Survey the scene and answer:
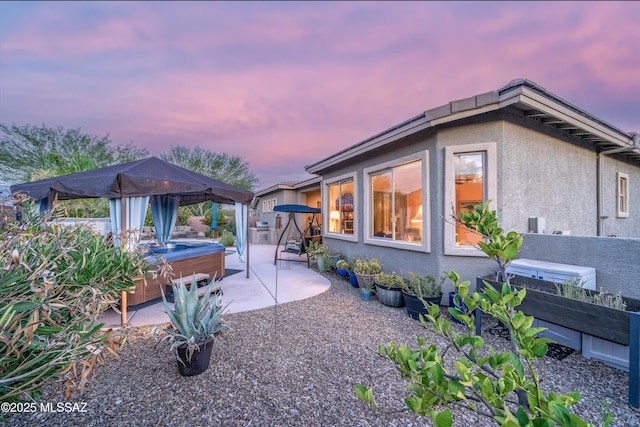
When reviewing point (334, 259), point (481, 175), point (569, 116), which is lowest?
point (334, 259)

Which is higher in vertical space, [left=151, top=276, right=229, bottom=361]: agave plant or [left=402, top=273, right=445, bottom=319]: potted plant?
[left=151, top=276, right=229, bottom=361]: agave plant

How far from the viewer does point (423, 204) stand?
5.35 meters

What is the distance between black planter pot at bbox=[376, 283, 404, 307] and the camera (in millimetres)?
5094

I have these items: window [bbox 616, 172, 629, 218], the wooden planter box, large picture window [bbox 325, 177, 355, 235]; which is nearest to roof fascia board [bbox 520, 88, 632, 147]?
window [bbox 616, 172, 629, 218]

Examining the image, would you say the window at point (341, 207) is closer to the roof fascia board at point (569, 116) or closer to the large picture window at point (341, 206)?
the large picture window at point (341, 206)

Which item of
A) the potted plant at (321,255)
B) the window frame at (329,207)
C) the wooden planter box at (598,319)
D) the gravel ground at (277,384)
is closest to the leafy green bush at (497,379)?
the gravel ground at (277,384)

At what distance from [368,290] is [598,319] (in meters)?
3.47

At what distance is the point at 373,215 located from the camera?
7062mm

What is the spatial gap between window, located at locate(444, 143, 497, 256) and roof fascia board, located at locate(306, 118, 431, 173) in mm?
703

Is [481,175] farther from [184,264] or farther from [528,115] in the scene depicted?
[184,264]

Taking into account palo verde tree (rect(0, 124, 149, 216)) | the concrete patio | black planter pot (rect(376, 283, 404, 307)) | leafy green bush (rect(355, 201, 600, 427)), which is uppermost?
palo verde tree (rect(0, 124, 149, 216))

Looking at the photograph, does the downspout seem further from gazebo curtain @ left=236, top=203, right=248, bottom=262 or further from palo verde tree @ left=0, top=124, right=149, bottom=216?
palo verde tree @ left=0, top=124, right=149, bottom=216

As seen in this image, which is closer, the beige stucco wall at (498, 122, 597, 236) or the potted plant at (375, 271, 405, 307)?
the beige stucco wall at (498, 122, 597, 236)

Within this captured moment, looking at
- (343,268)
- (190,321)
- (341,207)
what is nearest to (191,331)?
(190,321)
